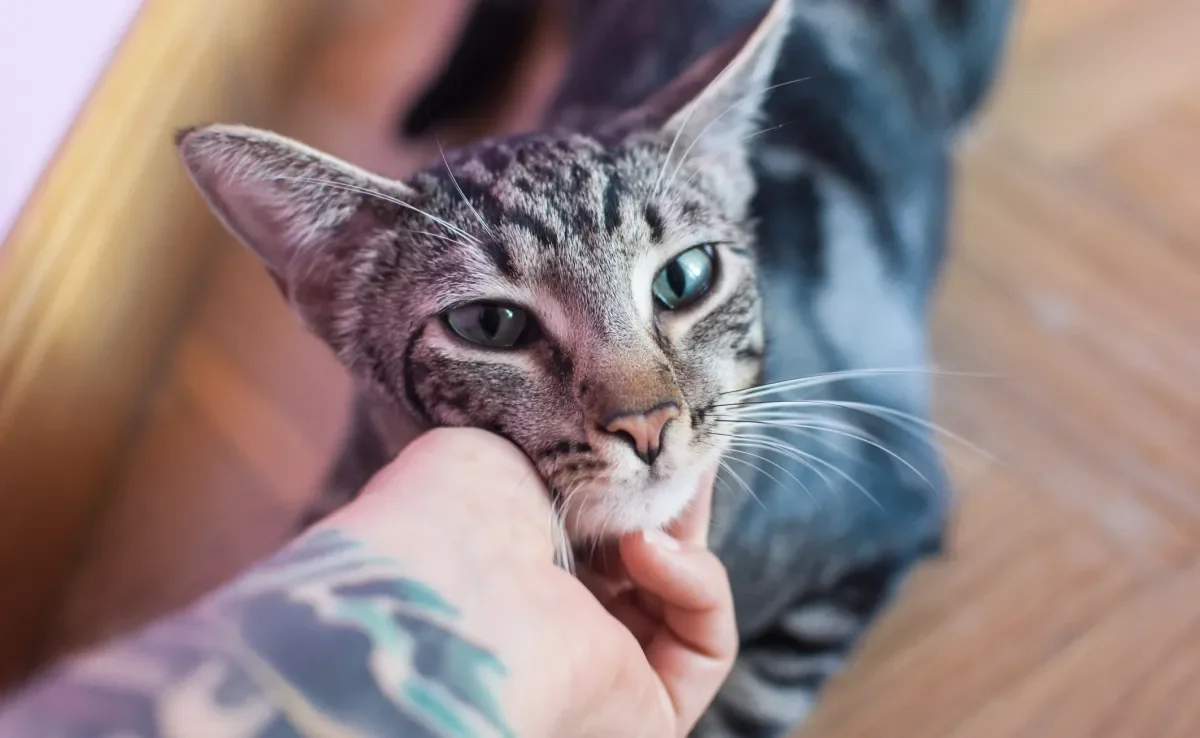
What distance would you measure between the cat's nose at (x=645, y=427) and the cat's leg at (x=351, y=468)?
324 millimetres

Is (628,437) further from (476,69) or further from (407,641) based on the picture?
(476,69)

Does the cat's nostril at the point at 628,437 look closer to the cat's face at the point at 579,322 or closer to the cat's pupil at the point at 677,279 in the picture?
the cat's face at the point at 579,322

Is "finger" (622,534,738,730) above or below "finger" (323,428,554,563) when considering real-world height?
below

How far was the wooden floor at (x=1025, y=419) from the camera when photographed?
3.33 feet

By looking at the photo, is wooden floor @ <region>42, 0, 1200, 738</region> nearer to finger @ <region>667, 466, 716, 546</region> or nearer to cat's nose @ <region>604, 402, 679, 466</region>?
finger @ <region>667, 466, 716, 546</region>

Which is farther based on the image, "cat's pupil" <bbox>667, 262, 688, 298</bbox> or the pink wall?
the pink wall

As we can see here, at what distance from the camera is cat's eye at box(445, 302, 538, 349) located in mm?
693

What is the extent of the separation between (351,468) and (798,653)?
1.69 feet

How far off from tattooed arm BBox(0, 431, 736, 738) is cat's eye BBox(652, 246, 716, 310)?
0.59 feet

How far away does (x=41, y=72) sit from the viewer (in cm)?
107

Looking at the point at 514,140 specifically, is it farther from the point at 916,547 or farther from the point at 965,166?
the point at 965,166

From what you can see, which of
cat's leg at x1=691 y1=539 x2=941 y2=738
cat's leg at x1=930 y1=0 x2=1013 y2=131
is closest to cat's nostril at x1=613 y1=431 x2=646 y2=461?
cat's leg at x1=691 y1=539 x2=941 y2=738

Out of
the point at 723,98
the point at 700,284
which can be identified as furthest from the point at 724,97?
the point at 700,284

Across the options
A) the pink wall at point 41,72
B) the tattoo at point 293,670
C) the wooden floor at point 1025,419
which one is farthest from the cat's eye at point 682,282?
the pink wall at point 41,72
